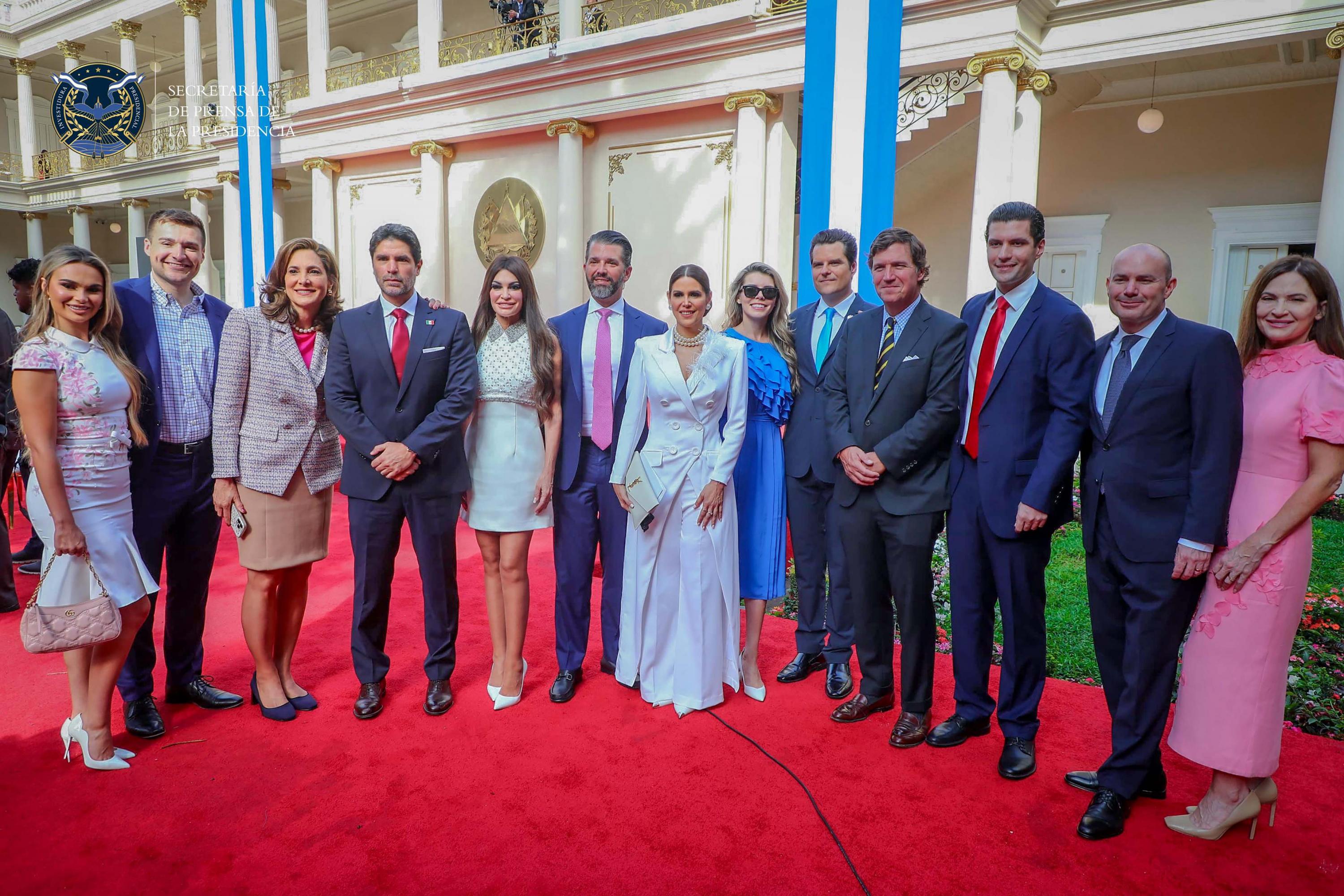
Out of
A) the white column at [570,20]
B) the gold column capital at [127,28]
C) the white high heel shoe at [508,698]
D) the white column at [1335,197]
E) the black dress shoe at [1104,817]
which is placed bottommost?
the white high heel shoe at [508,698]

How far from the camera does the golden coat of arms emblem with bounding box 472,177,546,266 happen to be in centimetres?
1245

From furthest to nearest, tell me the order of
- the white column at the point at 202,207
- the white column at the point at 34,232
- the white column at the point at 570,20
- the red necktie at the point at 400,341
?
the white column at the point at 34,232 → the white column at the point at 202,207 → the white column at the point at 570,20 → the red necktie at the point at 400,341

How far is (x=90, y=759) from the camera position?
300cm

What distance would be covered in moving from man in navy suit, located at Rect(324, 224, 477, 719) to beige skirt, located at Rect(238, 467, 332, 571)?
17 centimetres

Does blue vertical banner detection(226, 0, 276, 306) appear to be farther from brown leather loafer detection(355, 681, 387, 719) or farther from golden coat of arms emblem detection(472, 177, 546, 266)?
brown leather loafer detection(355, 681, 387, 719)

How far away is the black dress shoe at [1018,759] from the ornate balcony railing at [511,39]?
37.5 feet

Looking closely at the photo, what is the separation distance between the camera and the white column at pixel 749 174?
10.1 meters

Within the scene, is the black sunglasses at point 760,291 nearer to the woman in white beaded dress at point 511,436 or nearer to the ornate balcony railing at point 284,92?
the woman in white beaded dress at point 511,436

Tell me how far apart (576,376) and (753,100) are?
7.61m

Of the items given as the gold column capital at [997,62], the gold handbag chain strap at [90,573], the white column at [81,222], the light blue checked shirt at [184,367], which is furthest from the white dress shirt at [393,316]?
the white column at [81,222]

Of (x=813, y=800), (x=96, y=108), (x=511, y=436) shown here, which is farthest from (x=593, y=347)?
(x=96, y=108)

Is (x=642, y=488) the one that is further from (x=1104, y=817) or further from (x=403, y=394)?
(x=1104, y=817)

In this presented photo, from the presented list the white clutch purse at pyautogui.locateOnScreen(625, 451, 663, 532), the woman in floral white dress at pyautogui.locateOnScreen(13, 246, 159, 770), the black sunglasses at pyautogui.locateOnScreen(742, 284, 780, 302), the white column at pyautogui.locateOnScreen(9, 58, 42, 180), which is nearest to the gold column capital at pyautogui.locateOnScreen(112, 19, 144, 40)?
the white column at pyautogui.locateOnScreen(9, 58, 42, 180)

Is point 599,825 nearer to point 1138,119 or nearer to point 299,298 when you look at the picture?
point 299,298
